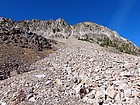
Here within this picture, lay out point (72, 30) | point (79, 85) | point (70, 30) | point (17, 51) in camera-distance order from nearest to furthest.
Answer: point (79, 85) → point (17, 51) → point (70, 30) → point (72, 30)

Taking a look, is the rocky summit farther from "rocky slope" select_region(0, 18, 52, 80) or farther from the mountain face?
the mountain face

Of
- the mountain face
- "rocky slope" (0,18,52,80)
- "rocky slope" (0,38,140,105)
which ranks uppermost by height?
the mountain face

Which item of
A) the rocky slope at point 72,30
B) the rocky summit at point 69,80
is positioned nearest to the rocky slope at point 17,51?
the rocky summit at point 69,80

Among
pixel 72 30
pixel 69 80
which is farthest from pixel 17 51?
pixel 72 30

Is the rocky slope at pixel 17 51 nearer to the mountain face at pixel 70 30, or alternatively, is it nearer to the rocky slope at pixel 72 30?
the mountain face at pixel 70 30

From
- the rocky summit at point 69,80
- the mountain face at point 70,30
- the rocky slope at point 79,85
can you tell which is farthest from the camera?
the mountain face at point 70,30

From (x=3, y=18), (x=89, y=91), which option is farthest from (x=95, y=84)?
(x=3, y=18)

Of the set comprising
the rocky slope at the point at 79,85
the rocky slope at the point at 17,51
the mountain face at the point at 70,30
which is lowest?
the rocky slope at the point at 79,85

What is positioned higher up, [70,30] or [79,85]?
[70,30]

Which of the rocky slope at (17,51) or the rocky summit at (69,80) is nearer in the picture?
the rocky summit at (69,80)

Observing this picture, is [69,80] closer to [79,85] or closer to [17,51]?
[79,85]

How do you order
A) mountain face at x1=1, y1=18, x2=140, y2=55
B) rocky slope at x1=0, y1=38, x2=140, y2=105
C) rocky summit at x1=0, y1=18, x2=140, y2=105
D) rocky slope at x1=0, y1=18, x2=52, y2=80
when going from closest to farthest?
rocky slope at x1=0, y1=38, x2=140, y2=105 < rocky summit at x1=0, y1=18, x2=140, y2=105 < rocky slope at x1=0, y1=18, x2=52, y2=80 < mountain face at x1=1, y1=18, x2=140, y2=55

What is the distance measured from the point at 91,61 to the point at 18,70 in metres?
7.75

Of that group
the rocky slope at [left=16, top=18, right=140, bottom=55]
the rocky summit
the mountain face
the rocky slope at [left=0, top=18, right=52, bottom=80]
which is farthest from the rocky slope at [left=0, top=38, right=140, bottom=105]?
the rocky slope at [left=16, top=18, right=140, bottom=55]
